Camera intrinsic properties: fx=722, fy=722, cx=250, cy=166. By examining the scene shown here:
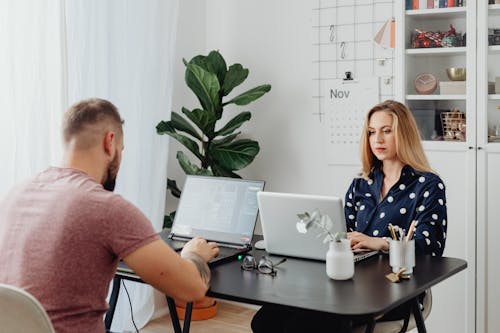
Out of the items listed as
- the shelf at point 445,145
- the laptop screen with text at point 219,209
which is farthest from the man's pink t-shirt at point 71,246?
the shelf at point 445,145

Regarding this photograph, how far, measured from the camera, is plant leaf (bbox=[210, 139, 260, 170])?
14.0ft

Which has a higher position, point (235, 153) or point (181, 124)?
point (181, 124)

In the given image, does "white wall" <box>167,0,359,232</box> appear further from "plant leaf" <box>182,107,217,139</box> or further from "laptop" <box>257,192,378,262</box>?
"laptop" <box>257,192,378,262</box>

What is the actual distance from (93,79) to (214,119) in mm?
790

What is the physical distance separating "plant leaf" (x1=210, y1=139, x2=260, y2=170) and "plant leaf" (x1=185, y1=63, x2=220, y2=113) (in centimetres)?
25

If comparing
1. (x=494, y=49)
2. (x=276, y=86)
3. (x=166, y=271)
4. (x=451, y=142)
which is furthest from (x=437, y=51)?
(x=166, y=271)

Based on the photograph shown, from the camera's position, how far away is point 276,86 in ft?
14.8

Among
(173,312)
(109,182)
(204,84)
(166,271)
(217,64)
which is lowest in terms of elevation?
(173,312)

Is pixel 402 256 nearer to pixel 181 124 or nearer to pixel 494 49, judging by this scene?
pixel 494 49

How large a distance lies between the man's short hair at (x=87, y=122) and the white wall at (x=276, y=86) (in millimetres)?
2458

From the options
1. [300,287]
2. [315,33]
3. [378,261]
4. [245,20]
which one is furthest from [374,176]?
[245,20]

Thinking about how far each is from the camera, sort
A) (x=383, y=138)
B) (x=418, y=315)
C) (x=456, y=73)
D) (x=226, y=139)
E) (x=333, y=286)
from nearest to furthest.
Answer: (x=333, y=286), (x=418, y=315), (x=383, y=138), (x=456, y=73), (x=226, y=139)

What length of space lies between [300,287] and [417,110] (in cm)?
185

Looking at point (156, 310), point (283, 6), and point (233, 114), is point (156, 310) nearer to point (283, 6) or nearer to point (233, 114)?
point (233, 114)
